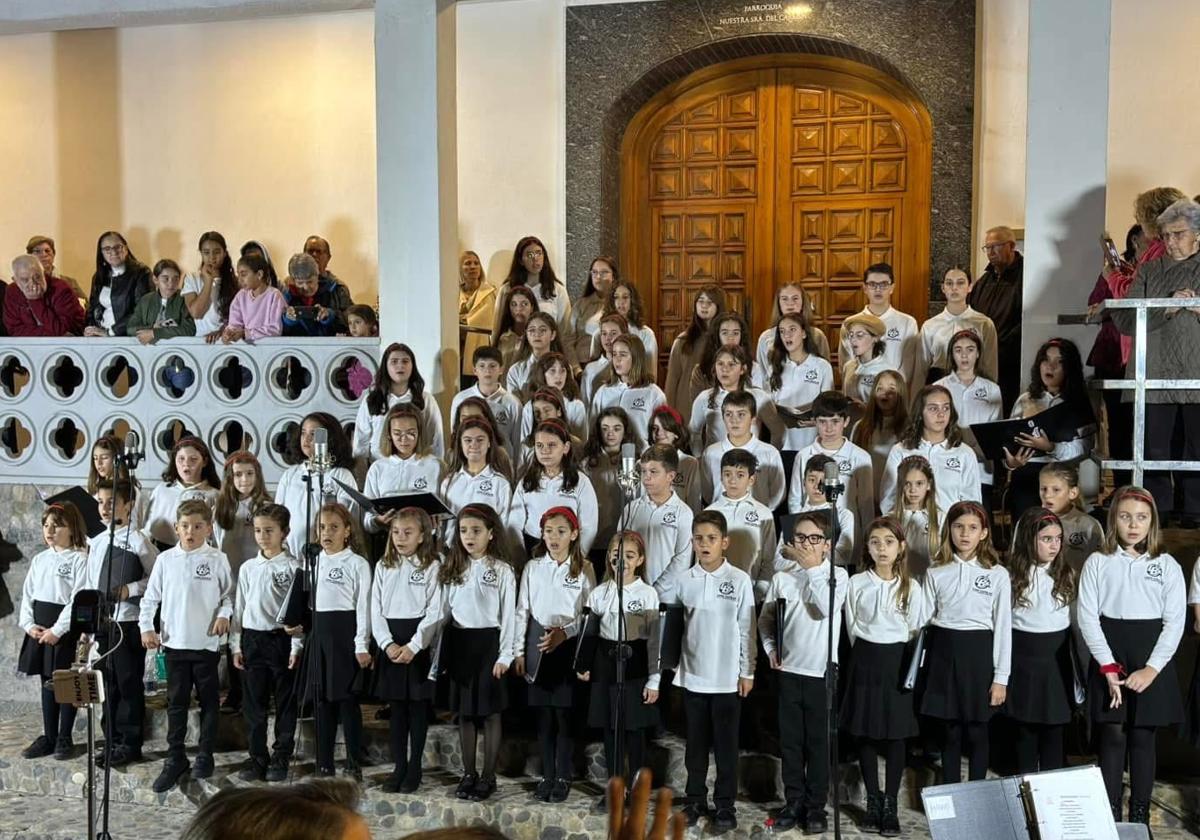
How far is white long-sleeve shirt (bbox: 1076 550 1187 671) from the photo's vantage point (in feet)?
19.9

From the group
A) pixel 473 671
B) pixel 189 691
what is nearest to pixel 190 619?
pixel 189 691

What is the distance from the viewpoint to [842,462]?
7078 millimetres

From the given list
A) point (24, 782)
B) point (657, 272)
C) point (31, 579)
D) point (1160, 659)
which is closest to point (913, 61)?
point (657, 272)

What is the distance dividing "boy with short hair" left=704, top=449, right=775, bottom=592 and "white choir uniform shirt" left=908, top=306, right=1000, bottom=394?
5.07 ft

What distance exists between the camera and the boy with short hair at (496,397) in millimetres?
7965

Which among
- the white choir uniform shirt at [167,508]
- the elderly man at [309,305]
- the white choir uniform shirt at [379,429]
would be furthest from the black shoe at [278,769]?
the elderly man at [309,305]

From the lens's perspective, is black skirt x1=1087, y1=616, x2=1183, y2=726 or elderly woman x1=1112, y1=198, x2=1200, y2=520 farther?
elderly woman x1=1112, y1=198, x2=1200, y2=520

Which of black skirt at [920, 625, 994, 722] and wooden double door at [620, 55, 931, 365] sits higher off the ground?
wooden double door at [620, 55, 931, 365]

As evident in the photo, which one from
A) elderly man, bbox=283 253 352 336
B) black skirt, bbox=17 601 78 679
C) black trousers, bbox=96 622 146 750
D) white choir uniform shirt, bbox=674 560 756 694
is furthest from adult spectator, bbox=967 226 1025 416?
black skirt, bbox=17 601 78 679

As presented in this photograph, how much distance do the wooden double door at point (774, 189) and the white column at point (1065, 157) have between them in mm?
3169

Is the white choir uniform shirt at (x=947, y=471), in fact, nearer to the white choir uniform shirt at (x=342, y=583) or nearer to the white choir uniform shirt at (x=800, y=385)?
the white choir uniform shirt at (x=800, y=385)

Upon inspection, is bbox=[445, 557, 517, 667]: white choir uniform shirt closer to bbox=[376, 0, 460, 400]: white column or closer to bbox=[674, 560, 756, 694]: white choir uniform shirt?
bbox=[674, 560, 756, 694]: white choir uniform shirt

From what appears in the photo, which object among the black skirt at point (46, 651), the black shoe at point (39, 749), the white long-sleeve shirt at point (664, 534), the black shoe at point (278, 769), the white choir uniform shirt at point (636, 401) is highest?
the white choir uniform shirt at point (636, 401)

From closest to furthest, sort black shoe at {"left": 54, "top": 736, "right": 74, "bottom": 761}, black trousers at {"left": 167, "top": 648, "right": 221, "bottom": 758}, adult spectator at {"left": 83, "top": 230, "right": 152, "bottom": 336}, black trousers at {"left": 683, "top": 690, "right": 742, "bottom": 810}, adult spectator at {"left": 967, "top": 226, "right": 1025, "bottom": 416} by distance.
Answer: black trousers at {"left": 683, "top": 690, "right": 742, "bottom": 810}
black trousers at {"left": 167, "top": 648, "right": 221, "bottom": 758}
black shoe at {"left": 54, "top": 736, "right": 74, "bottom": 761}
adult spectator at {"left": 967, "top": 226, "right": 1025, "bottom": 416}
adult spectator at {"left": 83, "top": 230, "right": 152, "bottom": 336}
